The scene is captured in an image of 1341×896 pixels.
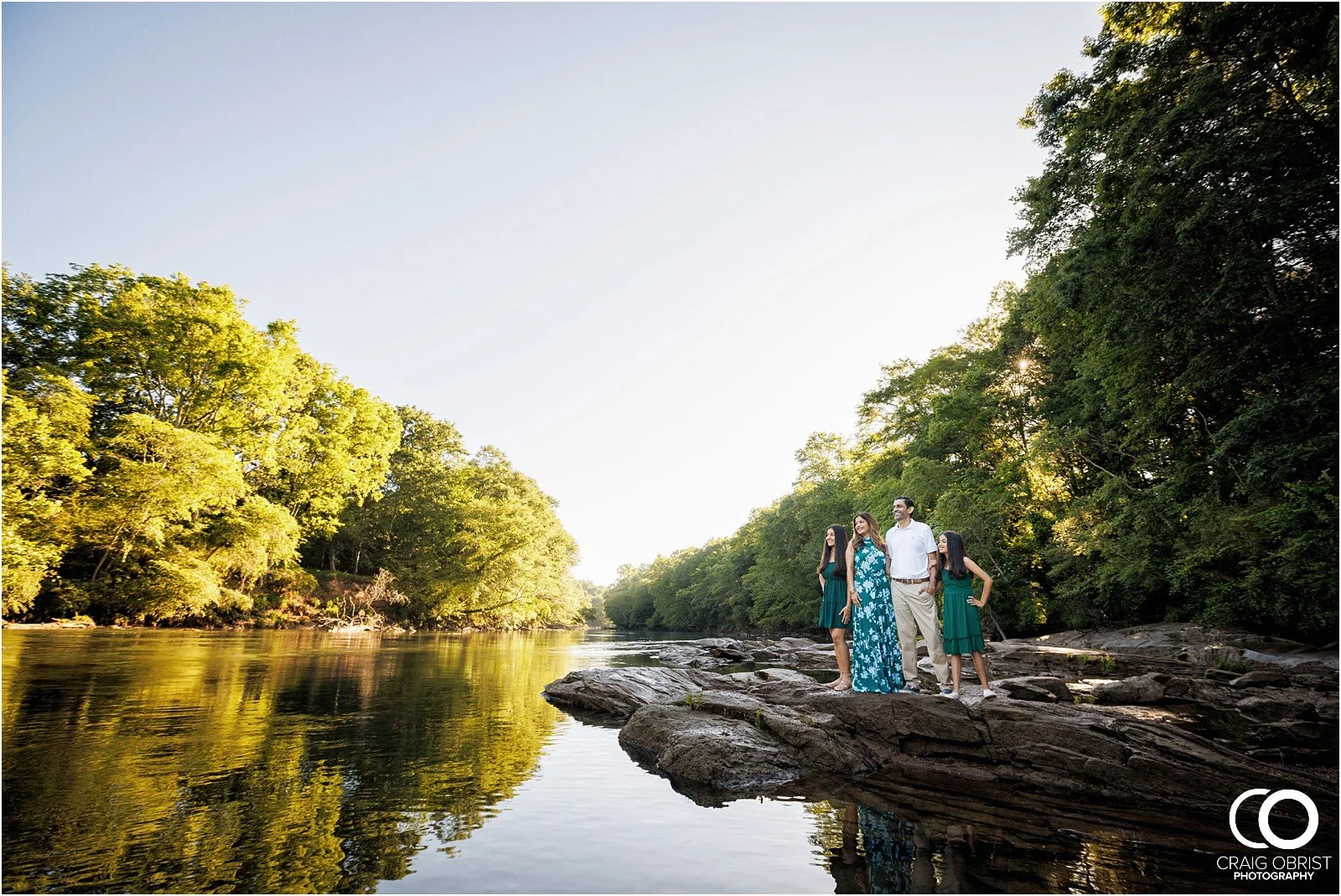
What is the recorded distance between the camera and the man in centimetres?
752

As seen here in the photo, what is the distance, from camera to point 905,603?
25.5ft

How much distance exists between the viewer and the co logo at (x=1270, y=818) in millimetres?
4289

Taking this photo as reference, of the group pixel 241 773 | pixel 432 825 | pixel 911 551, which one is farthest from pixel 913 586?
pixel 241 773

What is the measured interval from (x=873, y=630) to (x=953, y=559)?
1.30 meters

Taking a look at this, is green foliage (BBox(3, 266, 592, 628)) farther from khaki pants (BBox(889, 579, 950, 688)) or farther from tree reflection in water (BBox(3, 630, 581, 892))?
khaki pants (BBox(889, 579, 950, 688))

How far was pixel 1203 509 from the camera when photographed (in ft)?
48.3

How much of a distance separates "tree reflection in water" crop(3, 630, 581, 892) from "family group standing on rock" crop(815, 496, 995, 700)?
13.8ft

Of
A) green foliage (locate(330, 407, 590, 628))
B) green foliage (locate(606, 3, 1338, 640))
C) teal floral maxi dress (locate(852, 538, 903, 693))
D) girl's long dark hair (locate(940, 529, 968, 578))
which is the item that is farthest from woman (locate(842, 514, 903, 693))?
green foliage (locate(330, 407, 590, 628))

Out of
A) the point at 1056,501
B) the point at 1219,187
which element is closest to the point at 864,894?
the point at 1219,187

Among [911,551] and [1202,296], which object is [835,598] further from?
[1202,296]

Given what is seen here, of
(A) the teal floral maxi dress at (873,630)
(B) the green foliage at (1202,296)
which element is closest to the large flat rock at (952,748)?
(A) the teal floral maxi dress at (873,630)

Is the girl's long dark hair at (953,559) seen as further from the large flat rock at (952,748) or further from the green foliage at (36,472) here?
the green foliage at (36,472)

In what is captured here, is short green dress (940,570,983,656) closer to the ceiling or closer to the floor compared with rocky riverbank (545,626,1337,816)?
closer to the ceiling

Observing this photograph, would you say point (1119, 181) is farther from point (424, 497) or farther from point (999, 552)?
point (424, 497)
